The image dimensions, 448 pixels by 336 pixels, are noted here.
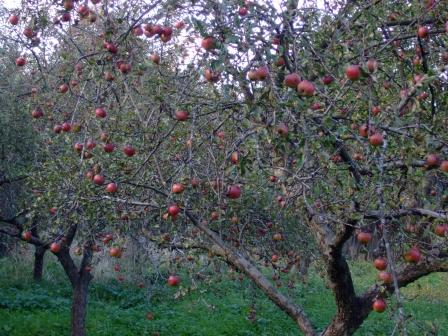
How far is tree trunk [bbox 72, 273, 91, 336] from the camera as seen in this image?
29.7ft

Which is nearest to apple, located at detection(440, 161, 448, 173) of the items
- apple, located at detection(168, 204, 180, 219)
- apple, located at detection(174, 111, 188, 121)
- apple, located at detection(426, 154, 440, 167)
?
apple, located at detection(426, 154, 440, 167)

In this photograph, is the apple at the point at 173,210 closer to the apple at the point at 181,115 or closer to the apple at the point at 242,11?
the apple at the point at 181,115

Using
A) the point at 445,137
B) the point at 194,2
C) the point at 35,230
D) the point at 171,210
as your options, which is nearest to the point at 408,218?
the point at 445,137

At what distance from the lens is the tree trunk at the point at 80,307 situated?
9.05 m

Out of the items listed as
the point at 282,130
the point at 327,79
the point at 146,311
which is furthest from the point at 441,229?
the point at 146,311

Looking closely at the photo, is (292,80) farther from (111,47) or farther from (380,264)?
(380,264)

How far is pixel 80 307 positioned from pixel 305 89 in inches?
294

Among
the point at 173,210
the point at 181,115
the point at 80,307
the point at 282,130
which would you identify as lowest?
the point at 80,307

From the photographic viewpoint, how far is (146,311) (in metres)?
12.1

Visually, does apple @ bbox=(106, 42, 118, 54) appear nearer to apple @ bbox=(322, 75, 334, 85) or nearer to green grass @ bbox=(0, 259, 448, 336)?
apple @ bbox=(322, 75, 334, 85)

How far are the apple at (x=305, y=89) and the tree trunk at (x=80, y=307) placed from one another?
24.3 feet

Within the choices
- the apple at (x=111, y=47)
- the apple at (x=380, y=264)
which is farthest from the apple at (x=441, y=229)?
the apple at (x=111, y=47)

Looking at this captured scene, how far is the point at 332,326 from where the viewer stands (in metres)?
4.40

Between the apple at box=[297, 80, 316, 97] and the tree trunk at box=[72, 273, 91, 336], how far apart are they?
7.40 m
